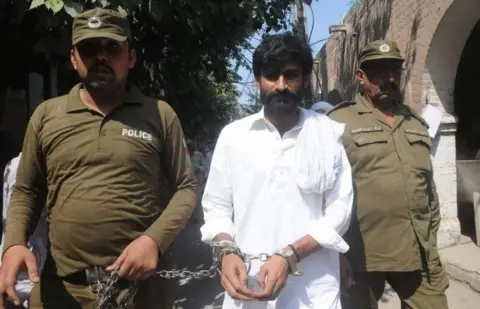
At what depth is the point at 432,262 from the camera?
283cm

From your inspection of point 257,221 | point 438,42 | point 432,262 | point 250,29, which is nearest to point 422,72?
point 438,42

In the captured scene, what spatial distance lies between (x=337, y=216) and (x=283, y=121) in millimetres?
458

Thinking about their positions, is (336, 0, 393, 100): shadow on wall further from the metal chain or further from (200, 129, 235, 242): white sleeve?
the metal chain

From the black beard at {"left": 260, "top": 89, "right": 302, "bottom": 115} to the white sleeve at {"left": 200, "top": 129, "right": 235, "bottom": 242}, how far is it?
240 mm

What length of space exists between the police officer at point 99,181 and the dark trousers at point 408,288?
3.95 ft

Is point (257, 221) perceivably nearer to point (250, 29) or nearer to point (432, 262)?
point (432, 262)

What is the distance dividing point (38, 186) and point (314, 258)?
1.21 metres

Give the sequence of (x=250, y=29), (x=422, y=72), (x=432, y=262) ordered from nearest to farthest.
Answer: (x=432, y=262) < (x=250, y=29) < (x=422, y=72)

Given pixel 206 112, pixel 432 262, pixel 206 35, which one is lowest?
pixel 432 262

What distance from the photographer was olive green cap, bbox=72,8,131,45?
2.13m

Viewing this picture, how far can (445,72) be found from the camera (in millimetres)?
6332

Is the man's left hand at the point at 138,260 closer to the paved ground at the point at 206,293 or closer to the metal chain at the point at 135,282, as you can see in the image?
the metal chain at the point at 135,282

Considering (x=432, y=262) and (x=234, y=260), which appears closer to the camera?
(x=234, y=260)

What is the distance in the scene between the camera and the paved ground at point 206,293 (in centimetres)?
491
